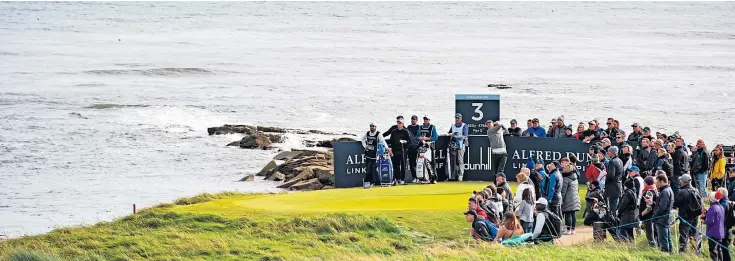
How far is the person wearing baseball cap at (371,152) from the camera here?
24.7m

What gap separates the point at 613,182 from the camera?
19.1 m

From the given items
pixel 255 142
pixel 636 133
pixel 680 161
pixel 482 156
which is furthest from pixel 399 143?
pixel 255 142

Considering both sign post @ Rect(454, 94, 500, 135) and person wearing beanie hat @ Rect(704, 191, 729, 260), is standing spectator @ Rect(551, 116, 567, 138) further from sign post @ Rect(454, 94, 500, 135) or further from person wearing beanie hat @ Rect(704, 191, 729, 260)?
person wearing beanie hat @ Rect(704, 191, 729, 260)

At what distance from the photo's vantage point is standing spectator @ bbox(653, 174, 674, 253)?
16688mm

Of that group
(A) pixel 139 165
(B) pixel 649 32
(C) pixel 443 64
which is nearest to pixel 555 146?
(A) pixel 139 165

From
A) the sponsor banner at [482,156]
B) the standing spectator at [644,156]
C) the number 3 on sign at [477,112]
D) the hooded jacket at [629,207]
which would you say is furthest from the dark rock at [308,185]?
the hooded jacket at [629,207]

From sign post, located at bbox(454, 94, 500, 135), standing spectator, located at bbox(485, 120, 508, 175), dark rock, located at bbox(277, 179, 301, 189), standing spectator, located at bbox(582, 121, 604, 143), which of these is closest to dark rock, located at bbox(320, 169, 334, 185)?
dark rock, located at bbox(277, 179, 301, 189)

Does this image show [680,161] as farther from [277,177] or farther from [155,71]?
[155,71]

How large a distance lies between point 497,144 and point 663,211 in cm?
809

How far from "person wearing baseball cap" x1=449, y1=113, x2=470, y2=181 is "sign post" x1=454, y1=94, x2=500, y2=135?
0.26m

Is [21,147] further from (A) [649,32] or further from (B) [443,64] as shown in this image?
(A) [649,32]

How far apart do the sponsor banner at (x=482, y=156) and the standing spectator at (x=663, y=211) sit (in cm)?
758

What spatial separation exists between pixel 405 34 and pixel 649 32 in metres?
30.9

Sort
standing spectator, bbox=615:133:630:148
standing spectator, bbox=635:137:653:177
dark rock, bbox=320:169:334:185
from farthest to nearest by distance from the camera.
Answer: dark rock, bbox=320:169:334:185
standing spectator, bbox=615:133:630:148
standing spectator, bbox=635:137:653:177
